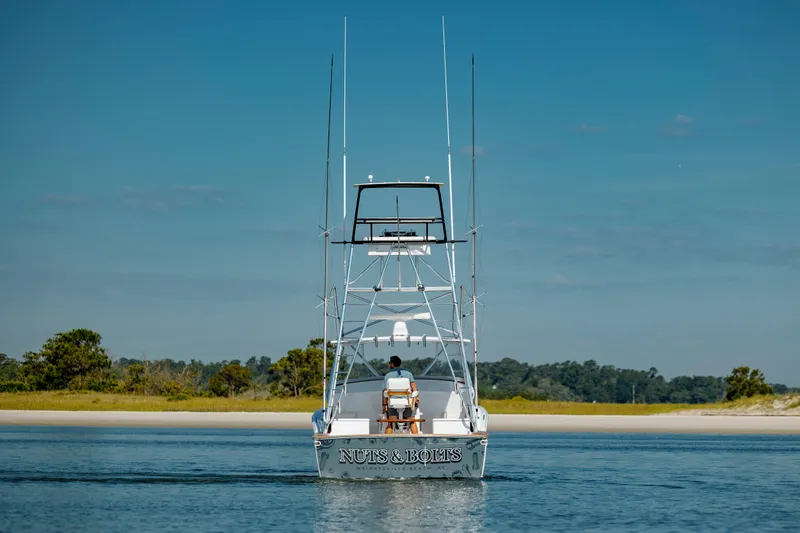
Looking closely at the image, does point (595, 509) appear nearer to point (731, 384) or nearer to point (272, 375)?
point (272, 375)

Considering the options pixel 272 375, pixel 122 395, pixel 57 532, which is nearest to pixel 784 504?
pixel 57 532

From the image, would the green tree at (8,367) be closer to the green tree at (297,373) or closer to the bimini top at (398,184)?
the green tree at (297,373)

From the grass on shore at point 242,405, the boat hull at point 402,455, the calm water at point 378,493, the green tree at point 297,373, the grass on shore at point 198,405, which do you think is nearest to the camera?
the calm water at point 378,493

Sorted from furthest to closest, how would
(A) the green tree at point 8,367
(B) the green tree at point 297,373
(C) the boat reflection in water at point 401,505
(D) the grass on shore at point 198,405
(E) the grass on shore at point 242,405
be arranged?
(A) the green tree at point 8,367 → (B) the green tree at point 297,373 → (E) the grass on shore at point 242,405 → (D) the grass on shore at point 198,405 → (C) the boat reflection in water at point 401,505

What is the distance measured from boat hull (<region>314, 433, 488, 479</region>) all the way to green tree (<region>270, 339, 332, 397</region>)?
56624mm

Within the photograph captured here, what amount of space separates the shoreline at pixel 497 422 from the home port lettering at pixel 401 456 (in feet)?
117

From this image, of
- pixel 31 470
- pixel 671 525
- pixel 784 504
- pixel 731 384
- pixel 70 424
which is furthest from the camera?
pixel 731 384

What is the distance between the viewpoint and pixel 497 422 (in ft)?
205

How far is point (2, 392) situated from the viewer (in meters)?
75.4

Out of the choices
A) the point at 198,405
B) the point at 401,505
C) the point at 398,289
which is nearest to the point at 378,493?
the point at 401,505

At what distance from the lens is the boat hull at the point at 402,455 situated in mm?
22078

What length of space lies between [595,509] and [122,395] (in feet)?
182

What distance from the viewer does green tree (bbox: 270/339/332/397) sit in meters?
79.4

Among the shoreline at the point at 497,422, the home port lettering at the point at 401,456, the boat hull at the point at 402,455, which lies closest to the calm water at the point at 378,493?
the boat hull at the point at 402,455
